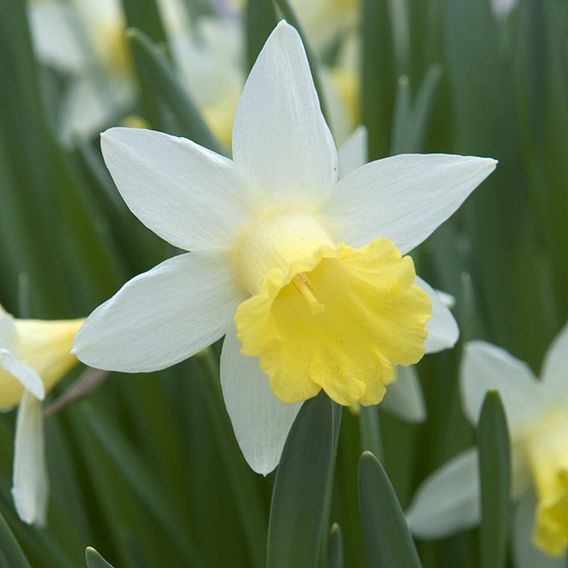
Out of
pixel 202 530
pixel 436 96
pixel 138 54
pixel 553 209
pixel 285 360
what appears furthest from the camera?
pixel 436 96

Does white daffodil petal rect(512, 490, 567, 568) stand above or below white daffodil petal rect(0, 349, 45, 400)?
below

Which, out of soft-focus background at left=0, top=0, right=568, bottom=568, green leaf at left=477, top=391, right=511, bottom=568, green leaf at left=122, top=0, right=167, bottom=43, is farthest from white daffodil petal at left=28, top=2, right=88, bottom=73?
green leaf at left=477, top=391, right=511, bottom=568

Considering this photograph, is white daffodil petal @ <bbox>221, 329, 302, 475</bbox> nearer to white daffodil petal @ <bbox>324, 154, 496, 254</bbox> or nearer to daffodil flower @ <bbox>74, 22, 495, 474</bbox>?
daffodil flower @ <bbox>74, 22, 495, 474</bbox>

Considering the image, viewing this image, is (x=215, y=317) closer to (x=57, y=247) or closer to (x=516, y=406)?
(x=516, y=406)

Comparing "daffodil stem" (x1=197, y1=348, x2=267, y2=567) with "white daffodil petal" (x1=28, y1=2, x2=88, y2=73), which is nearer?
"daffodil stem" (x1=197, y1=348, x2=267, y2=567)

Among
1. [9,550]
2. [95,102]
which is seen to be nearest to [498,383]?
[9,550]

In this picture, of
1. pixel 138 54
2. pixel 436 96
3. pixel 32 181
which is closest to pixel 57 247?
pixel 32 181

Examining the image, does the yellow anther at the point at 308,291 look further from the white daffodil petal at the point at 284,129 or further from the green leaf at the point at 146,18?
the green leaf at the point at 146,18
